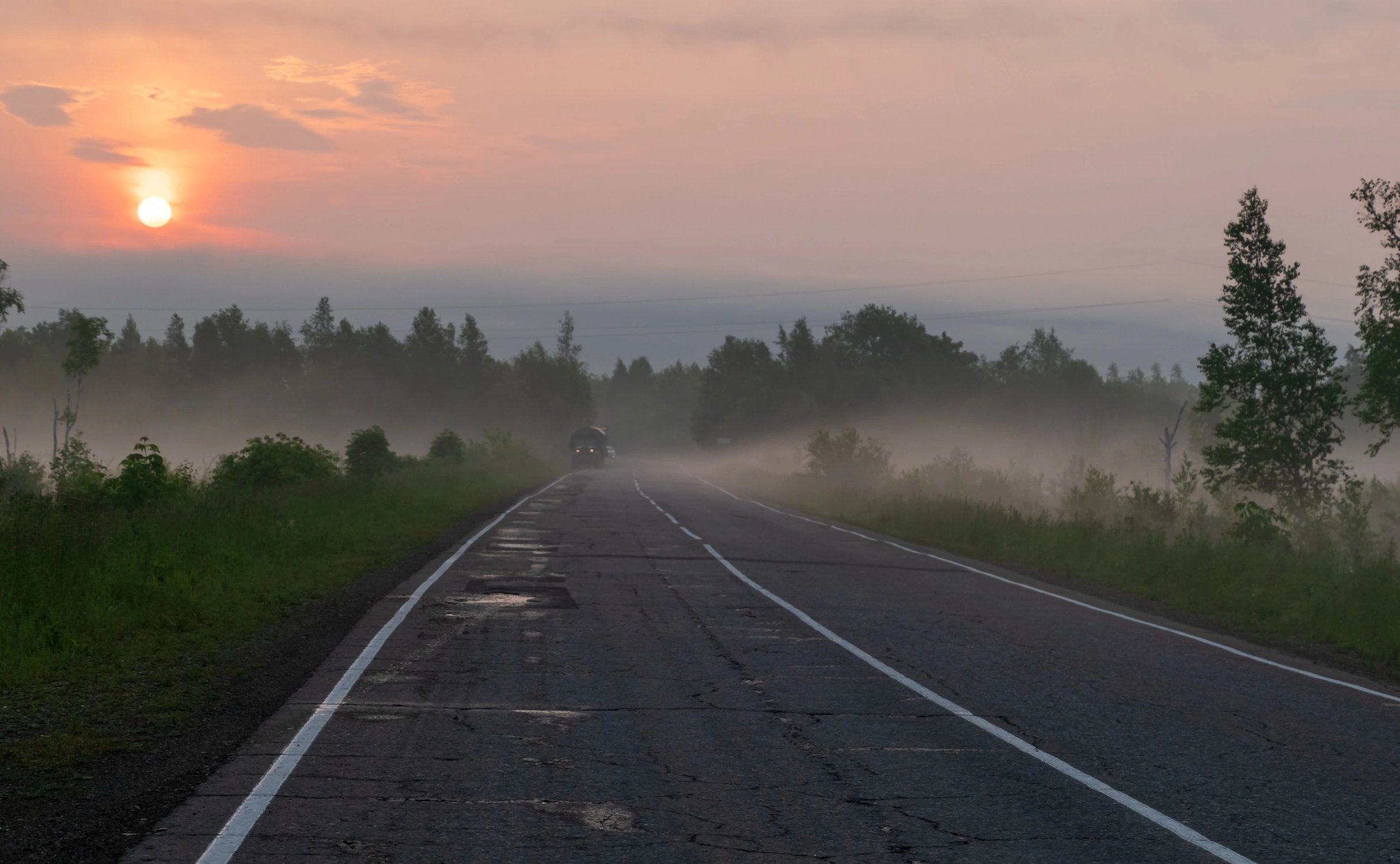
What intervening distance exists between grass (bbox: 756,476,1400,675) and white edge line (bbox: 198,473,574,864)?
1023cm

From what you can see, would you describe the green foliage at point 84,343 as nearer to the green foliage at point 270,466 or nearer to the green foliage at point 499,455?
the green foliage at point 499,455

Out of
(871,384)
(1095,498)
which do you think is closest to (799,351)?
(871,384)

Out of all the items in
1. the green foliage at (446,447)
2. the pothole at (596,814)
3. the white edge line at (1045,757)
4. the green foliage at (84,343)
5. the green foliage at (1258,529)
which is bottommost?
the white edge line at (1045,757)

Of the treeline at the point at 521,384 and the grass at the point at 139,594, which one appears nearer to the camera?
the grass at the point at 139,594

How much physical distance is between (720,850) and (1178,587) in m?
14.6

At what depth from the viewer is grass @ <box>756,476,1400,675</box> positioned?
13.5 m

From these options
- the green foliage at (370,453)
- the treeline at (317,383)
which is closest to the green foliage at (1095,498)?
the green foliage at (370,453)

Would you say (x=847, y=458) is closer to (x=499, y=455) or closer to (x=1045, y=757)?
(x=499, y=455)

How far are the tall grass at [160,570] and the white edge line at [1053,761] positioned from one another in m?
6.00

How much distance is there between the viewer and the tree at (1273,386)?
2795 centimetres

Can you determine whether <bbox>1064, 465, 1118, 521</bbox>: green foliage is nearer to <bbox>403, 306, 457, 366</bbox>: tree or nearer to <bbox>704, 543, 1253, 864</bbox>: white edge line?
<bbox>704, 543, 1253, 864</bbox>: white edge line

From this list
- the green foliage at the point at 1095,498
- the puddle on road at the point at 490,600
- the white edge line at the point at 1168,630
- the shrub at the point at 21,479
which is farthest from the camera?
the green foliage at the point at 1095,498

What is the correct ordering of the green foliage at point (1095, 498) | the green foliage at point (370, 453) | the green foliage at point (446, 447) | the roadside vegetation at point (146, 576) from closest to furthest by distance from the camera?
the roadside vegetation at point (146, 576)
the green foliage at point (1095, 498)
the green foliage at point (370, 453)
the green foliage at point (446, 447)

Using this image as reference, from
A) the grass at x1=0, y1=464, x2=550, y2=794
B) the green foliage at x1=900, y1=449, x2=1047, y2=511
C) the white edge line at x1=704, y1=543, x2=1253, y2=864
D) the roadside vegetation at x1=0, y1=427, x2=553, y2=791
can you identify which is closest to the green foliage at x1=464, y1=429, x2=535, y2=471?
the green foliage at x1=900, y1=449, x2=1047, y2=511
